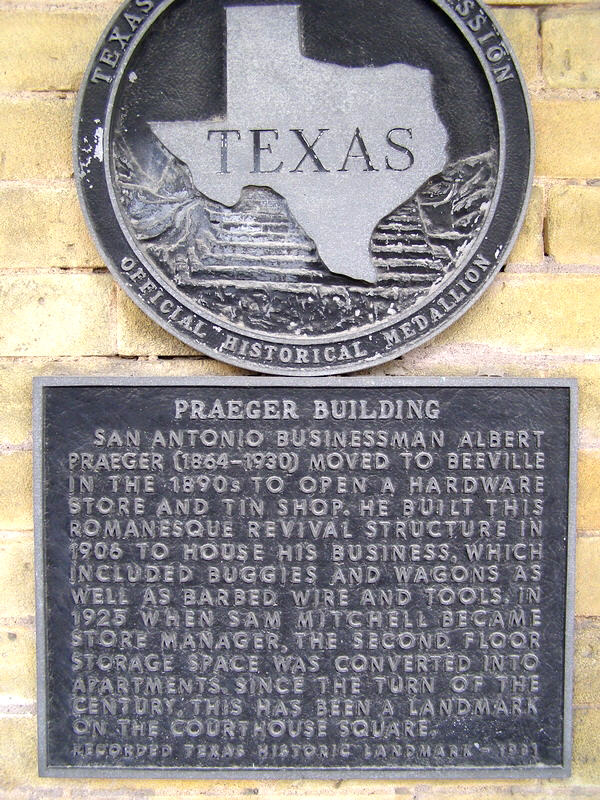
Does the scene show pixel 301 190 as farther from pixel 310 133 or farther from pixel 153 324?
pixel 153 324

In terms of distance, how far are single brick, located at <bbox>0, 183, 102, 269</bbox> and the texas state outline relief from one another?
340 millimetres

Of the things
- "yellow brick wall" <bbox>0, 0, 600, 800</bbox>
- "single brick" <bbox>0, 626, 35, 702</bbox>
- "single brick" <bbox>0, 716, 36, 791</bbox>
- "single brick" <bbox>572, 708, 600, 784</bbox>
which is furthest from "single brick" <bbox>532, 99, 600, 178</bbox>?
"single brick" <bbox>0, 716, 36, 791</bbox>

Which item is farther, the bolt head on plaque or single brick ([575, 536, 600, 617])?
single brick ([575, 536, 600, 617])

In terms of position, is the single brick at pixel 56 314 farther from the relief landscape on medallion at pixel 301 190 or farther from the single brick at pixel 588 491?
the single brick at pixel 588 491

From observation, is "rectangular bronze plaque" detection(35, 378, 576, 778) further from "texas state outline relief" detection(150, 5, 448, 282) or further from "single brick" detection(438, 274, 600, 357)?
"texas state outline relief" detection(150, 5, 448, 282)

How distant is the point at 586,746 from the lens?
199 centimetres

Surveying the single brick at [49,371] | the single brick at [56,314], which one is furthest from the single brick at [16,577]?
the single brick at [56,314]

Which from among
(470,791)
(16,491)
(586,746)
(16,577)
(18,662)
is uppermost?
(16,491)

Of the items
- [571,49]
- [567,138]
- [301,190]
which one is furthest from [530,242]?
[301,190]

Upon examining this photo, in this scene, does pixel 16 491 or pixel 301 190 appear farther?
pixel 16 491

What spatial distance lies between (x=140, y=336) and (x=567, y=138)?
1.32 metres

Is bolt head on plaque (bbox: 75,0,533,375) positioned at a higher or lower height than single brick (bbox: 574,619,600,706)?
higher

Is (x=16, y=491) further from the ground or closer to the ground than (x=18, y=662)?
further from the ground

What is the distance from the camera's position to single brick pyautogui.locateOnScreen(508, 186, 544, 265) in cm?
193
